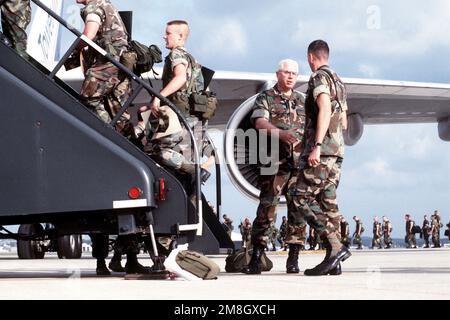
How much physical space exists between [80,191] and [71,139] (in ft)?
1.18

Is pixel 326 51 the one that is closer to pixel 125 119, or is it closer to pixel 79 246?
pixel 125 119

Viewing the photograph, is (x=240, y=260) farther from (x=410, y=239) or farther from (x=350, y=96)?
(x=410, y=239)

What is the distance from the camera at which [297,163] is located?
24.6 feet

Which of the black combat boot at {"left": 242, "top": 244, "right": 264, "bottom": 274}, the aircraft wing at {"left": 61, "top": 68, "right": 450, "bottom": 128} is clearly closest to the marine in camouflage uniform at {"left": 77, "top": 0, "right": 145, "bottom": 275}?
the black combat boot at {"left": 242, "top": 244, "right": 264, "bottom": 274}

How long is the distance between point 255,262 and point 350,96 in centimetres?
1120

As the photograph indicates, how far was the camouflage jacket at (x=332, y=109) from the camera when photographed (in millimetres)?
6910

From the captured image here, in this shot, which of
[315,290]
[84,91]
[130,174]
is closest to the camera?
[315,290]

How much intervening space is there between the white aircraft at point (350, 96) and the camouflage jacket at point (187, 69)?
4812 millimetres

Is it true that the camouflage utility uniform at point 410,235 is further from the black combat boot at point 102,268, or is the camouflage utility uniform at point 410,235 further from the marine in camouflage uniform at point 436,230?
the black combat boot at point 102,268

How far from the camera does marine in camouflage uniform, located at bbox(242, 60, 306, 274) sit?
7543 mm

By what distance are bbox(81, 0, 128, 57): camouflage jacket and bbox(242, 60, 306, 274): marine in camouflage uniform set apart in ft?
5.17

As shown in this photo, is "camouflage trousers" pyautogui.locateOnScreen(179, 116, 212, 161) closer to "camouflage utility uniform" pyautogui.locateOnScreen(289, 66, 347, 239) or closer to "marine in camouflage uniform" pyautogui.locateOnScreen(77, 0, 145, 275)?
"marine in camouflage uniform" pyautogui.locateOnScreen(77, 0, 145, 275)

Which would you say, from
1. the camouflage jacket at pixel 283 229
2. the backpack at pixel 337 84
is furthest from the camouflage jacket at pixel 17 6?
the camouflage jacket at pixel 283 229
